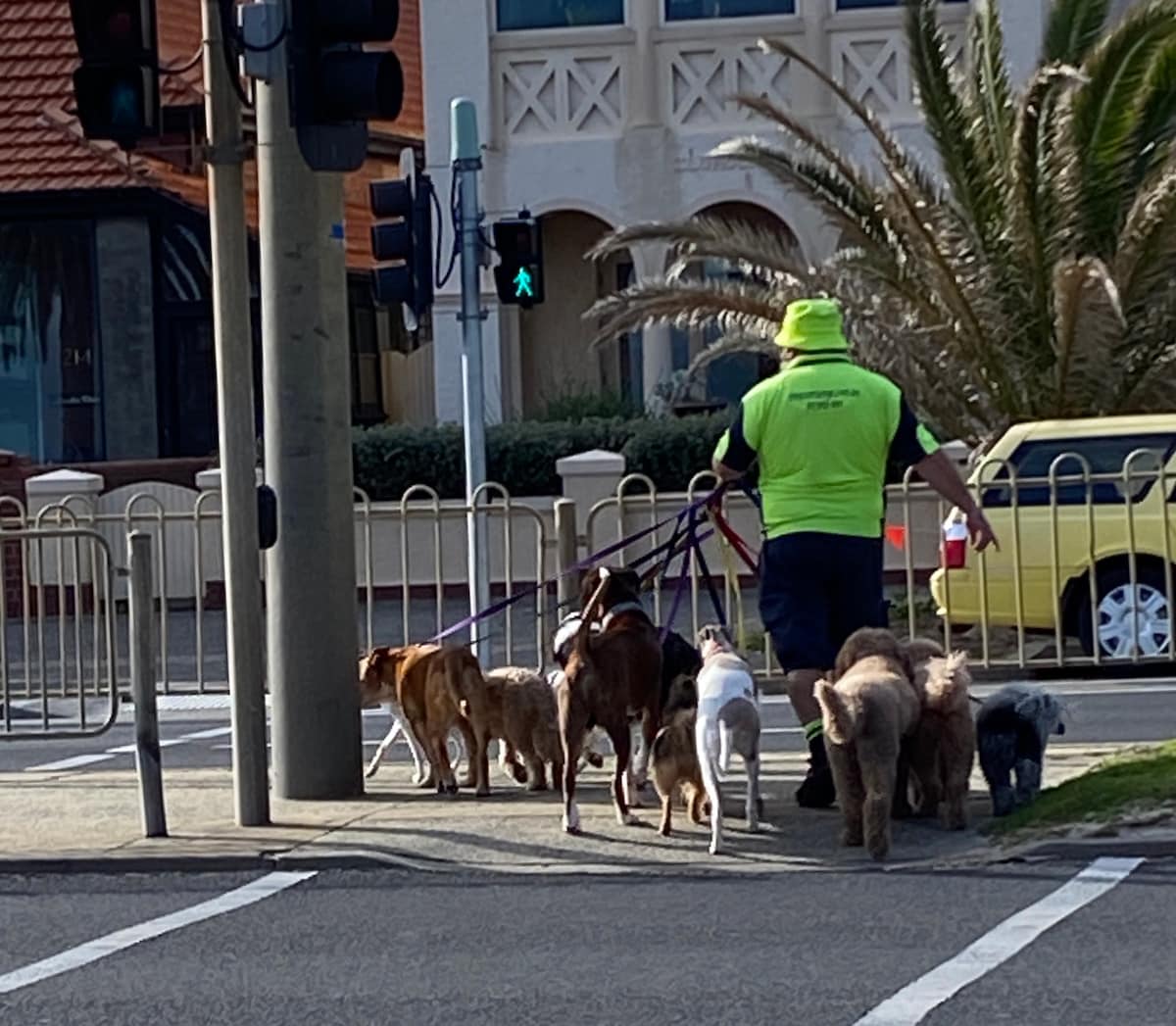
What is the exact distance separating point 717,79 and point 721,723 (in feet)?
61.4

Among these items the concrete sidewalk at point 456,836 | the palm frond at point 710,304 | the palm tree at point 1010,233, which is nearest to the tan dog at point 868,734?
the concrete sidewalk at point 456,836

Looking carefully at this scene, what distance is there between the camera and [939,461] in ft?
32.2

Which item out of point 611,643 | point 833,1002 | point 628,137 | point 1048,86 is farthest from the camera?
point 628,137

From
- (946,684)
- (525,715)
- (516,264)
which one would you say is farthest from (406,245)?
(946,684)

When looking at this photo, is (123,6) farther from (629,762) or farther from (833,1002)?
(833,1002)

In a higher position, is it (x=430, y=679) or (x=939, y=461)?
(x=939, y=461)

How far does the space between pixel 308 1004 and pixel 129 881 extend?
240 cm

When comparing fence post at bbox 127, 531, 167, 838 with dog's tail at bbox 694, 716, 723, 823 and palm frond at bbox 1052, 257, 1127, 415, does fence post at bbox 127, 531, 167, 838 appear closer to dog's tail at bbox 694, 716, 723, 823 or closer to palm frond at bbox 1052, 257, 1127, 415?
dog's tail at bbox 694, 716, 723, 823

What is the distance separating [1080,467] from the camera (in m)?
16.5

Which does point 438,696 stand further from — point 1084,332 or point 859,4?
point 859,4

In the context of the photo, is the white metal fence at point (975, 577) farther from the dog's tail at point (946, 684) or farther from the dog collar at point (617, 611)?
the dog's tail at point (946, 684)

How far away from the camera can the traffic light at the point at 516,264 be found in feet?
56.3

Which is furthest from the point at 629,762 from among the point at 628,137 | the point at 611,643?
the point at 628,137

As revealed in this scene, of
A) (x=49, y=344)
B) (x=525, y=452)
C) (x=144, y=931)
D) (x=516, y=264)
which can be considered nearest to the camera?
(x=144, y=931)
